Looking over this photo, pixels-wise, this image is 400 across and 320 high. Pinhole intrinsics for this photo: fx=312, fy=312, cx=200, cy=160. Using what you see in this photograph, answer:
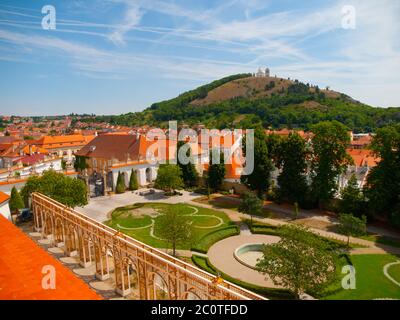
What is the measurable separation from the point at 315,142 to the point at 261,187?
29.4ft

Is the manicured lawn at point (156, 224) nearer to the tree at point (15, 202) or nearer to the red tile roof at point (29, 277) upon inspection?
the tree at point (15, 202)

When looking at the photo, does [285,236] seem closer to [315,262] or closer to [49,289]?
[315,262]

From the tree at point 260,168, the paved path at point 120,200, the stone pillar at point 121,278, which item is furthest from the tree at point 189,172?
the stone pillar at point 121,278

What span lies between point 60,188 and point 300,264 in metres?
22.8

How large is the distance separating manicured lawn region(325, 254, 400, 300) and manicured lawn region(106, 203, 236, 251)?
11.8m

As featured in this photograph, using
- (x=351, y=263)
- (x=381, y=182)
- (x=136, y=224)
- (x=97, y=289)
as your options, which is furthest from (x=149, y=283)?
(x=381, y=182)

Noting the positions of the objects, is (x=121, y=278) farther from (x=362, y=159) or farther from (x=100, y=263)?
(x=362, y=159)

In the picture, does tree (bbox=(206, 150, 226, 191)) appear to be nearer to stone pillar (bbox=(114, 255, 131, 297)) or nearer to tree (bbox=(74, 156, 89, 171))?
tree (bbox=(74, 156, 89, 171))

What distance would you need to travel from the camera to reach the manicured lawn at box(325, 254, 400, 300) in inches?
792

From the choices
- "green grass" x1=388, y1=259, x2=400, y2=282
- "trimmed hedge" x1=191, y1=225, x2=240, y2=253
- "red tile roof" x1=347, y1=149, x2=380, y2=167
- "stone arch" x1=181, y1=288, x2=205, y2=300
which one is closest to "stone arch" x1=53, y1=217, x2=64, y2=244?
"trimmed hedge" x1=191, y1=225, x2=240, y2=253

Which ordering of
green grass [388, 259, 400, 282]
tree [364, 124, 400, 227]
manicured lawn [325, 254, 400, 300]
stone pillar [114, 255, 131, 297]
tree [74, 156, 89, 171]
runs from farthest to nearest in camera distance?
1. tree [74, 156, 89, 171]
2. tree [364, 124, 400, 227]
3. green grass [388, 259, 400, 282]
4. manicured lawn [325, 254, 400, 300]
5. stone pillar [114, 255, 131, 297]

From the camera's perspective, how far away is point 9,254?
13.0 metres

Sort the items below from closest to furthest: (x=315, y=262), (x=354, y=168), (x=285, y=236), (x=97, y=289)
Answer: (x=97, y=289)
(x=315, y=262)
(x=285, y=236)
(x=354, y=168)

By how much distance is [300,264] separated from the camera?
60.7 feet
